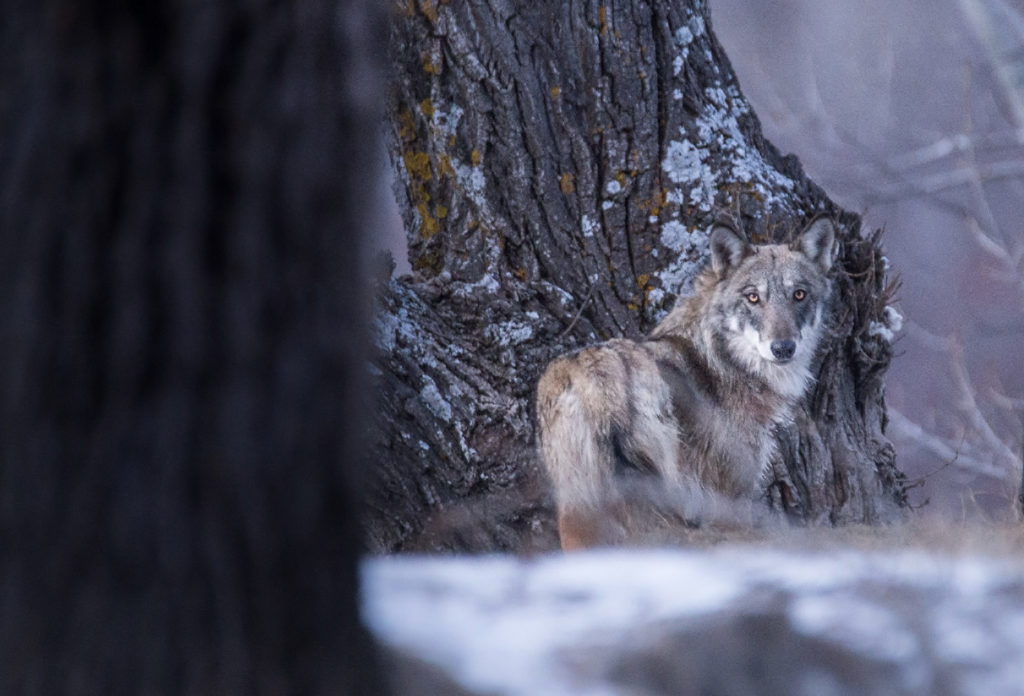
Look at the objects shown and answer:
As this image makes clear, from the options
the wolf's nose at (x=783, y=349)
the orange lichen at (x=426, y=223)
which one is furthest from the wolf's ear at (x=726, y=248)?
the orange lichen at (x=426, y=223)

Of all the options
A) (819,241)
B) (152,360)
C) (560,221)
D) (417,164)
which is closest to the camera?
(152,360)

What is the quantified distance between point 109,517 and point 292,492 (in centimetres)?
36

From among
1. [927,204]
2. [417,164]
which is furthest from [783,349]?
[927,204]

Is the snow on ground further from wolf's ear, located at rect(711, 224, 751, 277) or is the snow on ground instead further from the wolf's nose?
wolf's ear, located at rect(711, 224, 751, 277)

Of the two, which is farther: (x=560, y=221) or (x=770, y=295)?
(x=560, y=221)

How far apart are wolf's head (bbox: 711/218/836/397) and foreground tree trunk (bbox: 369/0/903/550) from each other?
0.98 feet

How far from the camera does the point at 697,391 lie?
5.41 meters

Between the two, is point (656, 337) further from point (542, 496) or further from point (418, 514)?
point (418, 514)

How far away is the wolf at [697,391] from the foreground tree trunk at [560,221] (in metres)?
0.30

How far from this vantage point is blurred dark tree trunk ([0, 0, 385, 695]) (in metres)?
2.00

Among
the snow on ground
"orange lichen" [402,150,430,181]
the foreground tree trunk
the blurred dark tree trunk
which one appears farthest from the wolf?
the blurred dark tree trunk

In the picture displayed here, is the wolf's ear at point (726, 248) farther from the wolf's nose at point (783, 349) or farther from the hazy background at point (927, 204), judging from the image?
the hazy background at point (927, 204)

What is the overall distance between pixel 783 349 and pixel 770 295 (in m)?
0.34

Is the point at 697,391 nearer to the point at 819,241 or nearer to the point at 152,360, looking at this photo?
the point at 819,241
